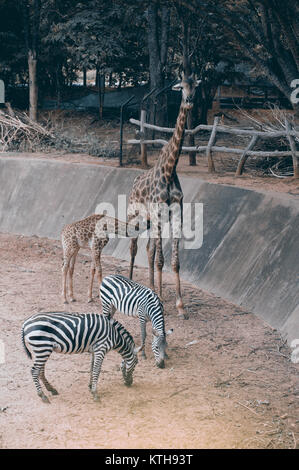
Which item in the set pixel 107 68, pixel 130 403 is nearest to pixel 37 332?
pixel 130 403

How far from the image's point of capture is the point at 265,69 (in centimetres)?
1385

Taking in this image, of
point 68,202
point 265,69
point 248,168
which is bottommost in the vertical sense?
point 68,202

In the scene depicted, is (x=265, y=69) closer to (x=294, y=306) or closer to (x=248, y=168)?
(x=248, y=168)

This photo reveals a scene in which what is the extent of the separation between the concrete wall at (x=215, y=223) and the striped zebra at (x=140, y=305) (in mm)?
1731

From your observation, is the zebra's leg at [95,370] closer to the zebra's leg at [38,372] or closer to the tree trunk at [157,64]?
the zebra's leg at [38,372]

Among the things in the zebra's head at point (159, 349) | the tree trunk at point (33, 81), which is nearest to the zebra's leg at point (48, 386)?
the zebra's head at point (159, 349)

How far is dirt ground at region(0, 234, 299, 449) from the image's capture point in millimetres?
5707

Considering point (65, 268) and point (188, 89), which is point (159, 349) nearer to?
point (65, 268)

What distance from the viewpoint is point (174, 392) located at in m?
6.72

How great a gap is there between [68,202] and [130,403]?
27.3 ft

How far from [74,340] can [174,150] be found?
12.9 feet

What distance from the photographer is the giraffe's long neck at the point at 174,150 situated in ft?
30.0

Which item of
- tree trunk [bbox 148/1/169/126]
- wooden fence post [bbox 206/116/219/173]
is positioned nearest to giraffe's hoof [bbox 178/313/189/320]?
wooden fence post [bbox 206/116/219/173]

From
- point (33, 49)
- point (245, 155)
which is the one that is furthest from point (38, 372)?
point (33, 49)
